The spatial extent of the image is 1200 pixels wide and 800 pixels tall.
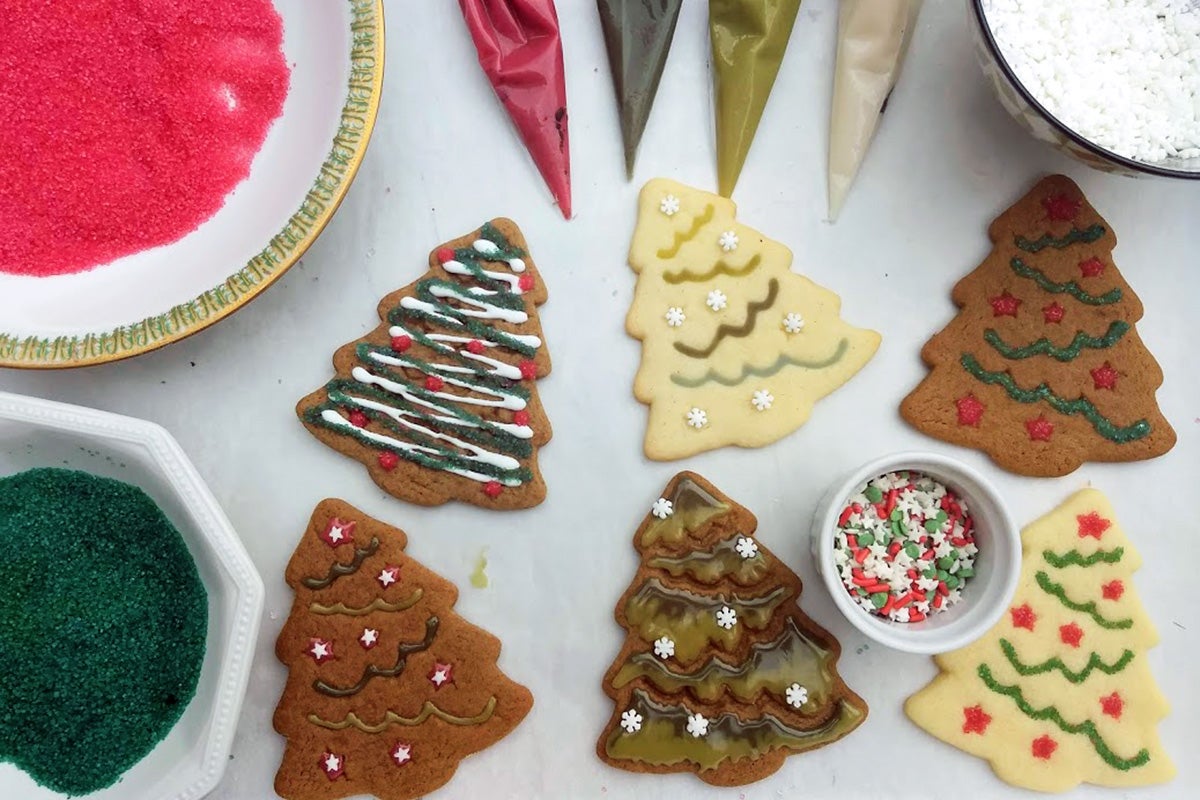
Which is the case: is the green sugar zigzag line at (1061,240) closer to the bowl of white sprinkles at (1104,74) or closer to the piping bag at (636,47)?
the bowl of white sprinkles at (1104,74)

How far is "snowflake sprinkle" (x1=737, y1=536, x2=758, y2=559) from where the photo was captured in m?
0.98

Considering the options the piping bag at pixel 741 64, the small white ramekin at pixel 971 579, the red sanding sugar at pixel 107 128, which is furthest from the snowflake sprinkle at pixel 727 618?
the red sanding sugar at pixel 107 128

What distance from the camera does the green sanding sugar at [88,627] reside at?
89 centimetres

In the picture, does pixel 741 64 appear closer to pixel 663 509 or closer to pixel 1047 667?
pixel 663 509

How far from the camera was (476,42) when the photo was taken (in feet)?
3.34

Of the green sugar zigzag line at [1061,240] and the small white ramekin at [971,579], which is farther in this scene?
the green sugar zigzag line at [1061,240]

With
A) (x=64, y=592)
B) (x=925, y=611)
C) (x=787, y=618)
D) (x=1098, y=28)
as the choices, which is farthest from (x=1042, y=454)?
(x=64, y=592)

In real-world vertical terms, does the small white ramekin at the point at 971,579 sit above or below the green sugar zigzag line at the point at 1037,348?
below

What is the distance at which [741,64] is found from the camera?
1012 millimetres

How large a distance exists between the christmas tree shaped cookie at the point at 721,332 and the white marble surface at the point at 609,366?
0.03 m

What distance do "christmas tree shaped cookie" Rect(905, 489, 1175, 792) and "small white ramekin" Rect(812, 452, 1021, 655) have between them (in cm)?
11

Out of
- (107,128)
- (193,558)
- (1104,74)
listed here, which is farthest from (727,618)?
(107,128)

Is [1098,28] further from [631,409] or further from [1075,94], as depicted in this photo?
[631,409]

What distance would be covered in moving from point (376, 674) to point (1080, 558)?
2.80 feet
